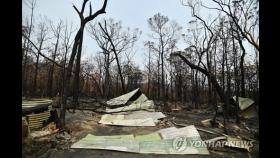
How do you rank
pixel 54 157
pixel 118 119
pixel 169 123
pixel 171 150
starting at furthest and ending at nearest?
pixel 118 119 → pixel 169 123 → pixel 171 150 → pixel 54 157

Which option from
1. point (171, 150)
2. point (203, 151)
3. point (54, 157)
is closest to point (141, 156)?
point (171, 150)

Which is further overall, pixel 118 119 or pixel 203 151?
pixel 118 119

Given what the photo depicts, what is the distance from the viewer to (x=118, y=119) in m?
11.9
